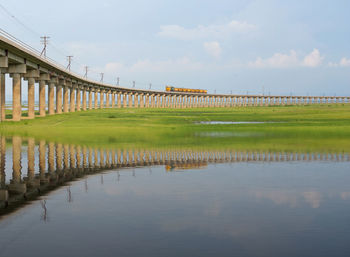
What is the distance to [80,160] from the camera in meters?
24.7

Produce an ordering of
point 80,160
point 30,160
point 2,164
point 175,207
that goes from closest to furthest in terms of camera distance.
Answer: point 175,207 → point 2,164 → point 80,160 → point 30,160

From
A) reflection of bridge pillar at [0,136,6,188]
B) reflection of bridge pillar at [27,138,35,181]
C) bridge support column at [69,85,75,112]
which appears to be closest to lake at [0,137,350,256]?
reflection of bridge pillar at [27,138,35,181]

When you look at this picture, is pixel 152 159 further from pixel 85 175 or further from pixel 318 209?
pixel 318 209

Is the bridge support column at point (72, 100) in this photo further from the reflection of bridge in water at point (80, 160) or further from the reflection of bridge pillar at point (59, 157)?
the reflection of bridge pillar at point (59, 157)

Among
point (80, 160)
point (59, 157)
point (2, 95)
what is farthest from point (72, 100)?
point (80, 160)

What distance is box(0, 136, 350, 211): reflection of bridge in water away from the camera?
57.5 feet

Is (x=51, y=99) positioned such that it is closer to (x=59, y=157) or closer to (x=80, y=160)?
(x=59, y=157)

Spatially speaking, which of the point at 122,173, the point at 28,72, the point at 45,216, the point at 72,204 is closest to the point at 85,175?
the point at 122,173

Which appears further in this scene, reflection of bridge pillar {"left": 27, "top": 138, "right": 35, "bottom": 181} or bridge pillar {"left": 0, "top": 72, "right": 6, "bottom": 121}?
bridge pillar {"left": 0, "top": 72, "right": 6, "bottom": 121}

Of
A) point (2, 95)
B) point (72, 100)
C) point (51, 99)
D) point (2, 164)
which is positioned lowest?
point (2, 164)

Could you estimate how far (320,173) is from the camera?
20.4 meters

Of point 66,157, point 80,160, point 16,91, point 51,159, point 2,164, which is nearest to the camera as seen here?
point 2,164

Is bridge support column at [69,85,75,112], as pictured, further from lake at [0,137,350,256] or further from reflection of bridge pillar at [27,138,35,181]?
lake at [0,137,350,256]

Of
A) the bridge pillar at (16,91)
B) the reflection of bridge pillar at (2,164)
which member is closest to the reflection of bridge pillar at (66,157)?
the reflection of bridge pillar at (2,164)
